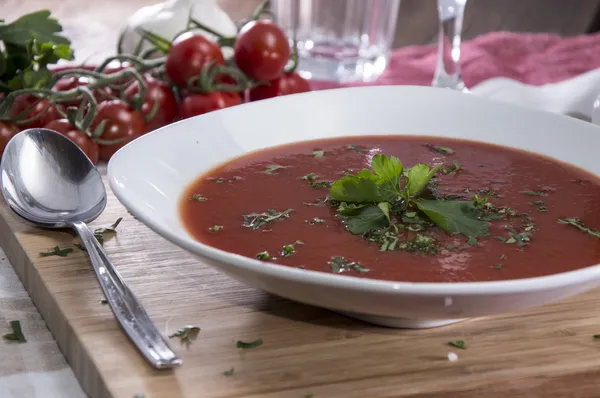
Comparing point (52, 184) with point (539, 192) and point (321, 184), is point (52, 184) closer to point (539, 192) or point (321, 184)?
point (321, 184)

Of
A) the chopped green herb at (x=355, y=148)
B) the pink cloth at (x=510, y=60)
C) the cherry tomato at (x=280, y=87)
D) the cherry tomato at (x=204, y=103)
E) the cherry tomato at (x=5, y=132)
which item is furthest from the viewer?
the pink cloth at (x=510, y=60)

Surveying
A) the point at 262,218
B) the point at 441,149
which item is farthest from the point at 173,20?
the point at 262,218

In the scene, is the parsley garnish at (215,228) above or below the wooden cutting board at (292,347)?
above

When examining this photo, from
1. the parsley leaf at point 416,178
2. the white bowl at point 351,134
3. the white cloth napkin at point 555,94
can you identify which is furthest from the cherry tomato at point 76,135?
the white cloth napkin at point 555,94

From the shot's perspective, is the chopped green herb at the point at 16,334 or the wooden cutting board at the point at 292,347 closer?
the wooden cutting board at the point at 292,347

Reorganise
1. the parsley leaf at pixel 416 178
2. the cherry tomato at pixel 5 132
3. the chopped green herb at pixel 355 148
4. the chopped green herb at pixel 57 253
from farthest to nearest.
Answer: the cherry tomato at pixel 5 132
the chopped green herb at pixel 355 148
the chopped green herb at pixel 57 253
the parsley leaf at pixel 416 178

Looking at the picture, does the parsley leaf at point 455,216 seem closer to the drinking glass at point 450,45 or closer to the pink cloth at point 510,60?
the drinking glass at point 450,45
